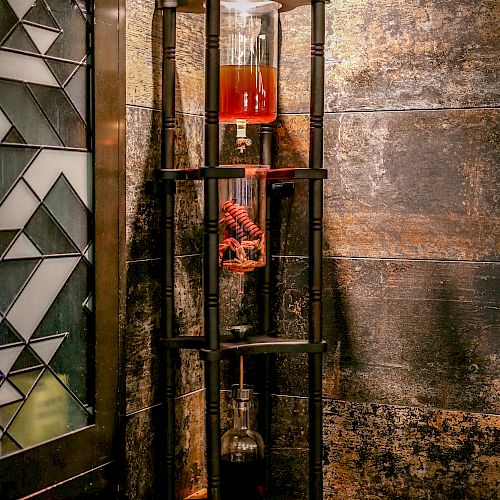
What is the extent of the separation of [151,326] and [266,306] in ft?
1.27

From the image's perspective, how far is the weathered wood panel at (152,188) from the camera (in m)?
2.13

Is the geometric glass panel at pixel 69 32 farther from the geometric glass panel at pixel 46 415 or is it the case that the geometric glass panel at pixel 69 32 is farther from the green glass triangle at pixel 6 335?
the geometric glass panel at pixel 46 415

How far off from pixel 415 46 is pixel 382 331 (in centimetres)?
80

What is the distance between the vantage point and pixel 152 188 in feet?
7.28

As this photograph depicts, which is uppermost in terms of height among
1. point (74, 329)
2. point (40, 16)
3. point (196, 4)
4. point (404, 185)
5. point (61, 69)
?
point (196, 4)

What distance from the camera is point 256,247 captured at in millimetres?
2174

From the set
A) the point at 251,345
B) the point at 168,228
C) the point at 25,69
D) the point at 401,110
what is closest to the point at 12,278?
the point at 25,69

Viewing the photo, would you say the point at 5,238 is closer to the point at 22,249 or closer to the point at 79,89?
the point at 22,249

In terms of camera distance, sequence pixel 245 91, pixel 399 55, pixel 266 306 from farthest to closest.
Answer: pixel 266 306, pixel 399 55, pixel 245 91

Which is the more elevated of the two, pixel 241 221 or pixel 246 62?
pixel 246 62

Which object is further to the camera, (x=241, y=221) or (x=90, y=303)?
(x=241, y=221)

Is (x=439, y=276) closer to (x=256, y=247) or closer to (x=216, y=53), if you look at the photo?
(x=256, y=247)

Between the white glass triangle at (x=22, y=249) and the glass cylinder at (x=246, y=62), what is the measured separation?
1.98 feet

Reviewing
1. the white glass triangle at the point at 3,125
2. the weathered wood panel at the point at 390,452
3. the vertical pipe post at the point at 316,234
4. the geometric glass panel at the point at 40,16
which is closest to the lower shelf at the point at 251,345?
the vertical pipe post at the point at 316,234
